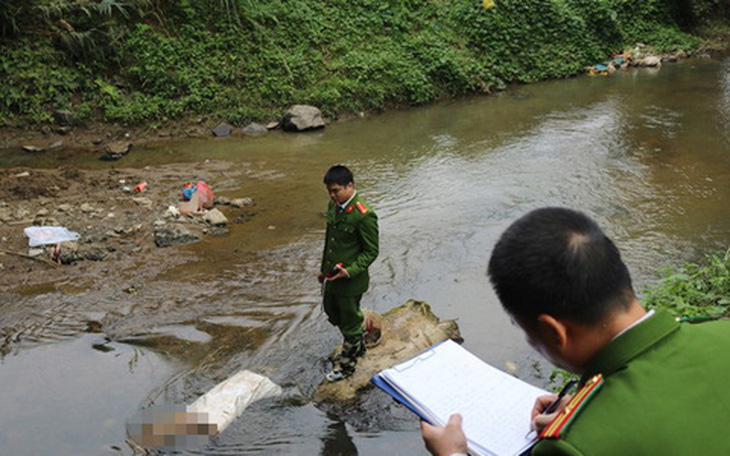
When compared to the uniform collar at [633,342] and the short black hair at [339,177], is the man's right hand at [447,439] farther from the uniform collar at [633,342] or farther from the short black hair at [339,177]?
the short black hair at [339,177]

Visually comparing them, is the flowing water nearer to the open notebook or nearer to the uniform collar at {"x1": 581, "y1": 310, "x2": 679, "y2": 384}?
the open notebook

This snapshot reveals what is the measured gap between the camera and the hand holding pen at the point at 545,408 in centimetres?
143

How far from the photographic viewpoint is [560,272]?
1.12 m

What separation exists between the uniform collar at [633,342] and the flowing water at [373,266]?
250 centimetres

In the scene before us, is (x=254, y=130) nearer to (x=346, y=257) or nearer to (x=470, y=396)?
(x=346, y=257)

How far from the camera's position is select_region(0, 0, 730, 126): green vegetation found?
35.2 feet

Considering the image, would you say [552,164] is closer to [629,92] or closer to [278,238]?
[278,238]

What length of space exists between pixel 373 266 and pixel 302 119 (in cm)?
595

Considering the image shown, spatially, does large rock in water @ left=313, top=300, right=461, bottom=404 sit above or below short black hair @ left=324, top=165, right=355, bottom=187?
below

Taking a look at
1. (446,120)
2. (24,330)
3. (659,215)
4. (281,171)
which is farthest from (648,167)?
(24,330)

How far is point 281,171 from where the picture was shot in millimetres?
8805

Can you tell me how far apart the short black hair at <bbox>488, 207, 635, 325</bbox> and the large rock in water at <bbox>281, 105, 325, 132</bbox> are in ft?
33.3

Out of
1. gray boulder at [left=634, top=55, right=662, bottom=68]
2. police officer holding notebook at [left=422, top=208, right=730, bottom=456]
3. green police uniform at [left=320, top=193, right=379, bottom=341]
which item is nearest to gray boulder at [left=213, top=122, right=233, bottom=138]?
green police uniform at [left=320, top=193, right=379, bottom=341]

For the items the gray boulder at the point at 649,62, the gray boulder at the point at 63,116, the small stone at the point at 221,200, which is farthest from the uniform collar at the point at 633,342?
the gray boulder at the point at 649,62
